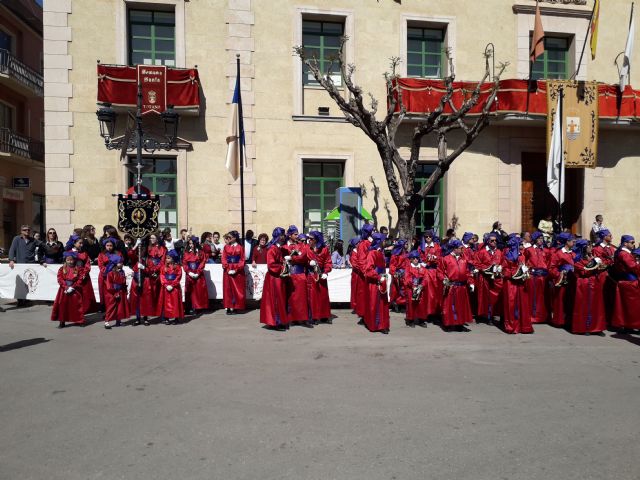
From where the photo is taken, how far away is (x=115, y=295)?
9398 millimetres

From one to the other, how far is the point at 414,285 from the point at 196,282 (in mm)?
4665

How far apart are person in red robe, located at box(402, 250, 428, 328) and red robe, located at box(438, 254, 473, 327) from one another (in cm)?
40

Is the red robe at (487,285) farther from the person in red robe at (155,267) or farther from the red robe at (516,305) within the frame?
the person in red robe at (155,267)

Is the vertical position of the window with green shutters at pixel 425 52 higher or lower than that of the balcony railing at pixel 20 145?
higher

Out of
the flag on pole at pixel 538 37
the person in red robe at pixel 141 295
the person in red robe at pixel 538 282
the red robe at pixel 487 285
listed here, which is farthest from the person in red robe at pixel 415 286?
the flag on pole at pixel 538 37

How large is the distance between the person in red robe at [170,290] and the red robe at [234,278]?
1153mm

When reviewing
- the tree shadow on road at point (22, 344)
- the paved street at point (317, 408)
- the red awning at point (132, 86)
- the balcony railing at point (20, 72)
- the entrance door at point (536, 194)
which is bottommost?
the tree shadow on road at point (22, 344)

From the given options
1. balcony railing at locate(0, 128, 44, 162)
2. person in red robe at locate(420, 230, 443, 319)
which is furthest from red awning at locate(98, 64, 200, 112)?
balcony railing at locate(0, 128, 44, 162)

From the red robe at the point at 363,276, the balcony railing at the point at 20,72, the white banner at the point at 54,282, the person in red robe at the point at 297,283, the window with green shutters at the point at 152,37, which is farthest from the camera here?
the balcony railing at the point at 20,72

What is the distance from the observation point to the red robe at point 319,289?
9.82 m

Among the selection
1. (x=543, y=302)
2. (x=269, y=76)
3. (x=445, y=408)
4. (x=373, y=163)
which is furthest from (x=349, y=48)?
(x=445, y=408)

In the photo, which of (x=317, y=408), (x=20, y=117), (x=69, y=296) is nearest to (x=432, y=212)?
(x=69, y=296)

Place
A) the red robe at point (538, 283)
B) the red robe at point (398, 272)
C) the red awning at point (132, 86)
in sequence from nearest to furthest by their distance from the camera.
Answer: the red robe at point (538, 283), the red robe at point (398, 272), the red awning at point (132, 86)

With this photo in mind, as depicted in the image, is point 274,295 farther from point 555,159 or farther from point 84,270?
point 555,159
